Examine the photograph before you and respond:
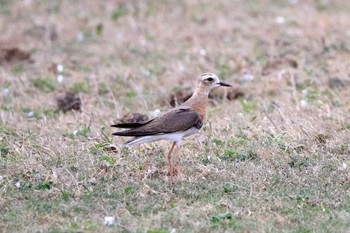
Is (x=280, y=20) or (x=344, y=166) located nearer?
(x=344, y=166)

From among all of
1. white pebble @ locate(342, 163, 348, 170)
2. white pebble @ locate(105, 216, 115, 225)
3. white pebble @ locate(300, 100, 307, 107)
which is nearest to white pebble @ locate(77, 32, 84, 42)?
white pebble @ locate(300, 100, 307, 107)

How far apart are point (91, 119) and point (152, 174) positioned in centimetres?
192

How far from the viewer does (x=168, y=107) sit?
33.4 ft

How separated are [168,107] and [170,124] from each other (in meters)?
2.90

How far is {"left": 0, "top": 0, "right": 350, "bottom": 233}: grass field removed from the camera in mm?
6590

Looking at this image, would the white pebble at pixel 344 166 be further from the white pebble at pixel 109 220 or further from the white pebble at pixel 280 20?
the white pebble at pixel 280 20

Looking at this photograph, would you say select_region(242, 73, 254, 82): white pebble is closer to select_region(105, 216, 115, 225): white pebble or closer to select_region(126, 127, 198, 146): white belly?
select_region(126, 127, 198, 146): white belly

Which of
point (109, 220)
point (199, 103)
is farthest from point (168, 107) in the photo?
point (109, 220)

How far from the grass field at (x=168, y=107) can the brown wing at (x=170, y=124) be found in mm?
414

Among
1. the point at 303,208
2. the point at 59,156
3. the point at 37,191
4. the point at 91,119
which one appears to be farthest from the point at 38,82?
the point at 303,208

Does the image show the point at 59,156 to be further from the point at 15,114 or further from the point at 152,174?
the point at 15,114

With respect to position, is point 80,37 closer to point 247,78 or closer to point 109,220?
point 247,78

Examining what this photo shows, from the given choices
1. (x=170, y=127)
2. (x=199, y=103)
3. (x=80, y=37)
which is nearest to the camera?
(x=170, y=127)

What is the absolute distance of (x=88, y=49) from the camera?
13.4 metres
